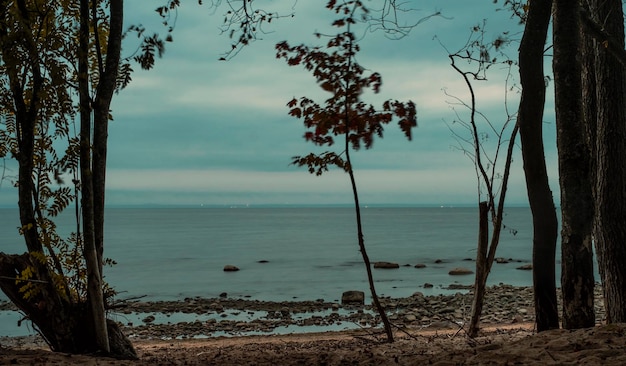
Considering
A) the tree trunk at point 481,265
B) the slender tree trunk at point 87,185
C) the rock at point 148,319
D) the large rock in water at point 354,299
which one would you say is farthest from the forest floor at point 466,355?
the large rock in water at point 354,299

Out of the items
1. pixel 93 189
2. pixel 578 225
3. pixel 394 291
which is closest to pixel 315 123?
pixel 93 189

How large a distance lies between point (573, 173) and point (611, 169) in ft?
6.76

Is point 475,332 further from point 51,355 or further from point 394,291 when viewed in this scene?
point 394,291

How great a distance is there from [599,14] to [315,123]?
14.1ft

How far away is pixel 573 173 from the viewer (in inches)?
261

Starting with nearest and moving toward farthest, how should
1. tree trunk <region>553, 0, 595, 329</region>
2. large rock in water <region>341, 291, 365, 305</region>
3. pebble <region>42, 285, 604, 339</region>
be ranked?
tree trunk <region>553, 0, 595, 329</region>, pebble <region>42, 285, 604, 339</region>, large rock in water <region>341, 291, 365, 305</region>

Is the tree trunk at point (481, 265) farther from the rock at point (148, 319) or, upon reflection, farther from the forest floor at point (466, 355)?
the rock at point (148, 319)

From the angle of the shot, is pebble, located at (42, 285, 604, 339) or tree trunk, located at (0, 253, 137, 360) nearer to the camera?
tree trunk, located at (0, 253, 137, 360)

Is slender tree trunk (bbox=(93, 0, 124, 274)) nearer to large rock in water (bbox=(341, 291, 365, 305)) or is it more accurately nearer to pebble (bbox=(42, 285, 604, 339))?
pebble (bbox=(42, 285, 604, 339))

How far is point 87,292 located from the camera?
7898 mm

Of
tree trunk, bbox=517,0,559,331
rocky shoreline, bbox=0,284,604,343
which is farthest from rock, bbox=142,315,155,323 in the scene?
tree trunk, bbox=517,0,559,331

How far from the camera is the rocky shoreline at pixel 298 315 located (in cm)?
1819

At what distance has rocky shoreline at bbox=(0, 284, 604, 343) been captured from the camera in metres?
18.2

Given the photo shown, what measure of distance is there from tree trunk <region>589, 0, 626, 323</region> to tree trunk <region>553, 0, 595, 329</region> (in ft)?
5.41
